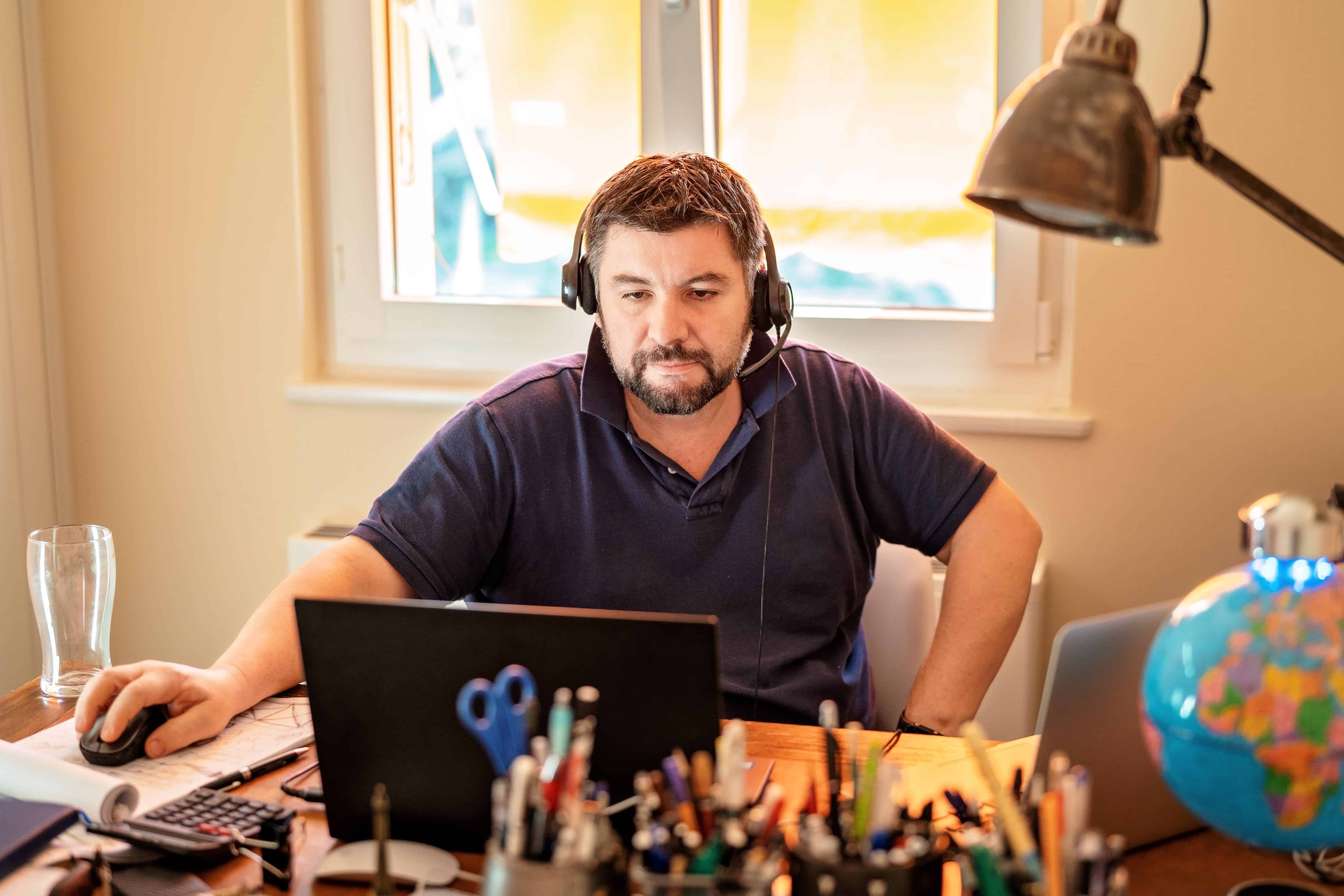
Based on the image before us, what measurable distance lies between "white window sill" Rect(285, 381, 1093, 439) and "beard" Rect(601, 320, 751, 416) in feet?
1.86

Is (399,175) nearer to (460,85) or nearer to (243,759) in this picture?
(460,85)

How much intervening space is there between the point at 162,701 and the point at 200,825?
0.22 metres

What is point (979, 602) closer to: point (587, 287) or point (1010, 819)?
point (587, 287)

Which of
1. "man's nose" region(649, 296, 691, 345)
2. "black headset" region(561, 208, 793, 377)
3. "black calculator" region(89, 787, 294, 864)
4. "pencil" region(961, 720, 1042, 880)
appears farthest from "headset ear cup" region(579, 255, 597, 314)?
"pencil" region(961, 720, 1042, 880)

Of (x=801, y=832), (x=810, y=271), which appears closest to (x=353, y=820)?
(x=801, y=832)

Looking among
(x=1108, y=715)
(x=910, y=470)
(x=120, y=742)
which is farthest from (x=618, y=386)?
(x=1108, y=715)

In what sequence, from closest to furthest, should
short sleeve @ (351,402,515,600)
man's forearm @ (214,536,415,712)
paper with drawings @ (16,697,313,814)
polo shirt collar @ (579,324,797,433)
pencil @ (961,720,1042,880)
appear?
pencil @ (961,720,1042,880) → paper with drawings @ (16,697,313,814) → man's forearm @ (214,536,415,712) → short sleeve @ (351,402,515,600) → polo shirt collar @ (579,324,797,433)

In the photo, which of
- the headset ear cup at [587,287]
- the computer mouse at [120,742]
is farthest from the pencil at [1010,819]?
the headset ear cup at [587,287]

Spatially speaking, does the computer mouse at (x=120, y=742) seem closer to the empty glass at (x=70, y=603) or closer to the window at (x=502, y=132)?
the empty glass at (x=70, y=603)

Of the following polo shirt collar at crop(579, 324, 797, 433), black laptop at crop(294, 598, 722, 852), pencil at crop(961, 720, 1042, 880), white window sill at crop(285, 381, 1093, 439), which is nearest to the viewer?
pencil at crop(961, 720, 1042, 880)

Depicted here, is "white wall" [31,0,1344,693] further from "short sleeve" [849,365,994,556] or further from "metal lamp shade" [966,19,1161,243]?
"metal lamp shade" [966,19,1161,243]

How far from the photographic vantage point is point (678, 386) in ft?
5.17

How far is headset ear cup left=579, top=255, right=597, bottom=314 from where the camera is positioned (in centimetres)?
162

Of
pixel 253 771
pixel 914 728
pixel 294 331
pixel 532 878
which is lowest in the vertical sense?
pixel 914 728
